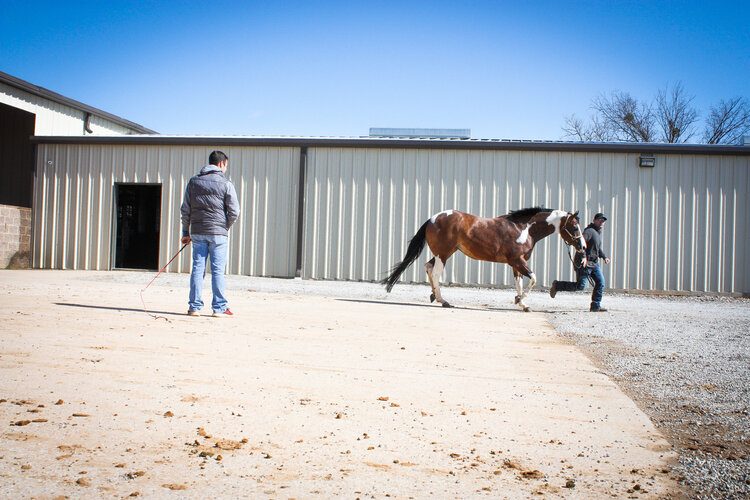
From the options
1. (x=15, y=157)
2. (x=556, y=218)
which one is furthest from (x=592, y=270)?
(x=15, y=157)

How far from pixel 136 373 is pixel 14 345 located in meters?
1.36

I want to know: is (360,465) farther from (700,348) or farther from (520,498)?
(700,348)

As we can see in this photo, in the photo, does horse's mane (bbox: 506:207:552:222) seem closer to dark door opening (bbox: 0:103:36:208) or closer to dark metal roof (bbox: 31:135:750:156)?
dark metal roof (bbox: 31:135:750:156)

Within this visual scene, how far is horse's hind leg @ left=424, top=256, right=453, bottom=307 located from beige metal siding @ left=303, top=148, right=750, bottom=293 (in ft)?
12.2

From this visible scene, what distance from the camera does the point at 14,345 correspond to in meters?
4.32

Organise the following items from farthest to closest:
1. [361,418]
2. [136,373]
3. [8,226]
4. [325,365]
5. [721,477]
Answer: [8,226] < [325,365] < [136,373] < [361,418] < [721,477]

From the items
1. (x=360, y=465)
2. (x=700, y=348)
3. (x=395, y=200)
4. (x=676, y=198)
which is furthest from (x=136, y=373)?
(x=676, y=198)

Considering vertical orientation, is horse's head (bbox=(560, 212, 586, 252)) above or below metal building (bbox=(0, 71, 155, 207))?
below

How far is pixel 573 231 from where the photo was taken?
9227mm

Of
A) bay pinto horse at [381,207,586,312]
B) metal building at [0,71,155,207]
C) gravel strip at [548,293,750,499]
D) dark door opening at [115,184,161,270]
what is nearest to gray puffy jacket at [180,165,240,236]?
bay pinto horse at [381,207,586,312]

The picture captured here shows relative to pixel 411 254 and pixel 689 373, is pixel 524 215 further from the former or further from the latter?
pixel 689 373

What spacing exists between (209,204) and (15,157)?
48.4 feet

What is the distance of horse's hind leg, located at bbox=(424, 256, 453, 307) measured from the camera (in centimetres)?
899

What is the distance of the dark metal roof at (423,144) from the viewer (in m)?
12.7
